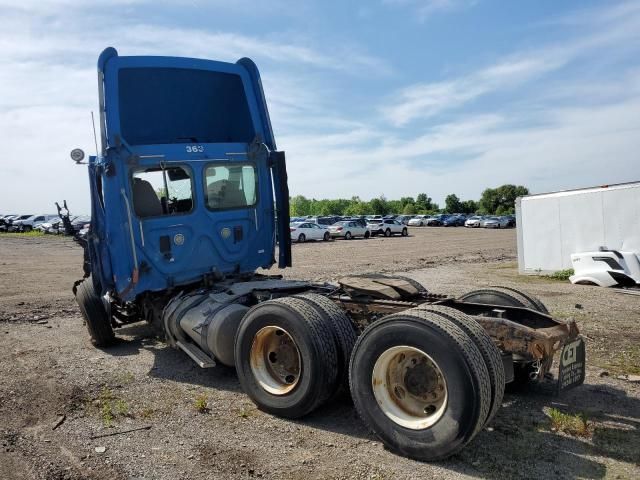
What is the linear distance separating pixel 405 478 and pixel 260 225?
4.55m

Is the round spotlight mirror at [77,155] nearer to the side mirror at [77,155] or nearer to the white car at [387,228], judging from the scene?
the side mirror at [77,155]

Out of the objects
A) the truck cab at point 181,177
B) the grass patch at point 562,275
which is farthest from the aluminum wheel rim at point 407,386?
the grass patch at point 562,275

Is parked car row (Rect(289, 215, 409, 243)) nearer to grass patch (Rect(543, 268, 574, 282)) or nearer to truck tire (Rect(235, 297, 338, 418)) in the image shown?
grass patch (Rect(543, 268, 574, 282))

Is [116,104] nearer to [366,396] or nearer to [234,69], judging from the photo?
[234,69]

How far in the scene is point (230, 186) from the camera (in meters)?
7.44

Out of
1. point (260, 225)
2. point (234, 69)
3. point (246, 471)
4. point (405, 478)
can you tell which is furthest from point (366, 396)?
point (234, 69)

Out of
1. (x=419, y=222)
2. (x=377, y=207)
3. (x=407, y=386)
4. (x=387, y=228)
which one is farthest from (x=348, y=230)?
(x=377, y=207)

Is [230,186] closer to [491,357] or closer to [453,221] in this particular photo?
[491,357]

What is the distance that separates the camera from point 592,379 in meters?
6.00

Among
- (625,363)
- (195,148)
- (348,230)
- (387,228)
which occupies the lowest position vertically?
(625,363)

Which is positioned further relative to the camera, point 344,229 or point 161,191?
point 344,229

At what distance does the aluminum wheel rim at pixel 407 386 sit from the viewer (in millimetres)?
4199

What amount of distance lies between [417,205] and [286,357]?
364 feet

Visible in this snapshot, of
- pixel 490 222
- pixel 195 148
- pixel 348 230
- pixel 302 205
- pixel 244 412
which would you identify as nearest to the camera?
pixel 244 412
